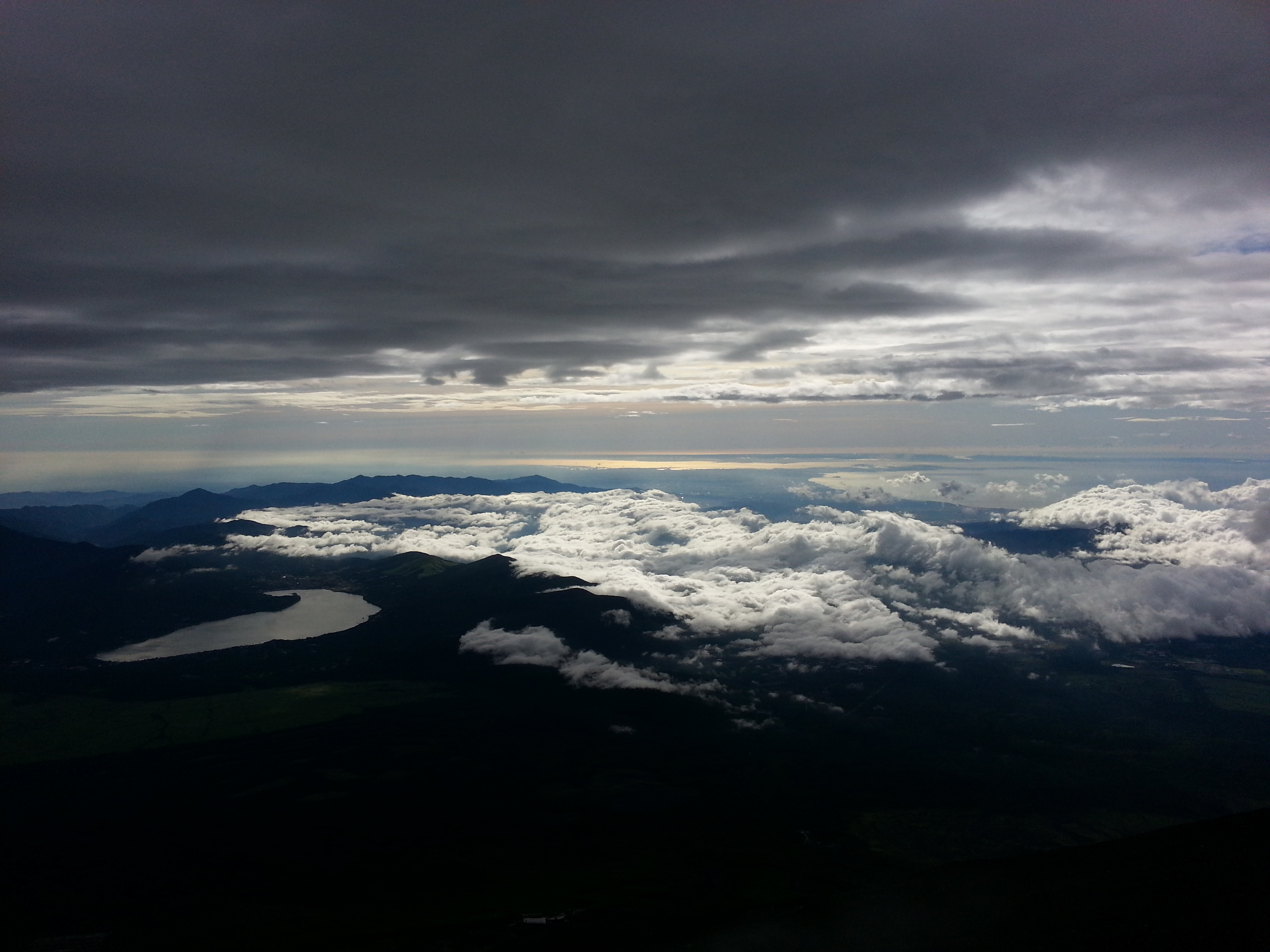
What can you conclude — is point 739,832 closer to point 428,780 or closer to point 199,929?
point 428,780

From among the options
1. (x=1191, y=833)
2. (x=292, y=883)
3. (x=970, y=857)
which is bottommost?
(x=970, y=857)

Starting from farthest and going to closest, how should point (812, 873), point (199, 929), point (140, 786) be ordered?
point (140, 786)
point (812, 873)
point (199, 929)

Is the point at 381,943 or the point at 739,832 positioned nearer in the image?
the point at 381,943

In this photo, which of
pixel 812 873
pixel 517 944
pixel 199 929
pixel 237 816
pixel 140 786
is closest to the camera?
pixel 517 944

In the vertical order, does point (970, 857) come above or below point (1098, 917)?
below

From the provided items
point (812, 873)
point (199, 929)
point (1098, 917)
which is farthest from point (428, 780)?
point (1098, 917)

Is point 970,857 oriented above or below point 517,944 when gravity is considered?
below

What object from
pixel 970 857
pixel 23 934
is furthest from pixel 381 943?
pixel 970 857

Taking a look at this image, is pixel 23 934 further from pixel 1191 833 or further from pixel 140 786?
pixel 1191 833

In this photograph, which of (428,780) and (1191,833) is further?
(428,780)
